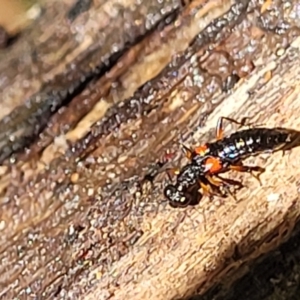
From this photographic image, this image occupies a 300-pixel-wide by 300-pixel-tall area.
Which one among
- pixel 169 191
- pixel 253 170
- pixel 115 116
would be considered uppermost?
pixel 115 116

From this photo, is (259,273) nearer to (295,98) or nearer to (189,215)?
(189,215)

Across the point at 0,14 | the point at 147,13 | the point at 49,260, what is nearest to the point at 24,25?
the point at 0,14

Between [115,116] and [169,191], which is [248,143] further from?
[115,116]

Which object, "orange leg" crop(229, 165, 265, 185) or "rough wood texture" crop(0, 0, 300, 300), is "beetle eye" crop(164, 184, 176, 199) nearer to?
"rough wood texture" crop(0, 0, 300, 300)

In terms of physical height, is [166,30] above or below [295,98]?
above

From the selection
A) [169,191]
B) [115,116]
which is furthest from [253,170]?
[115,116]

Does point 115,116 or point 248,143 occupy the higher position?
point 115,116

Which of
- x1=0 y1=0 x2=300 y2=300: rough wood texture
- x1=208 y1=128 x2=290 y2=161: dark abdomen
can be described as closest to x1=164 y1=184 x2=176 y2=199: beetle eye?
x1=0 y1=0 x2=300 y2=300: rough wood texture

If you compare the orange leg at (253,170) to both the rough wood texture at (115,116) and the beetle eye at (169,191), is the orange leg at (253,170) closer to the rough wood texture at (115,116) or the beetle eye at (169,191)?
the rough wood texture at (115,116)
